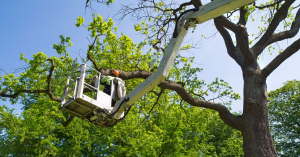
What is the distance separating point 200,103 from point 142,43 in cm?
481

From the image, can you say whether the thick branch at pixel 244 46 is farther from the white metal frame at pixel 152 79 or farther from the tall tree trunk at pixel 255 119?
the white metal frame at pixel 152 79

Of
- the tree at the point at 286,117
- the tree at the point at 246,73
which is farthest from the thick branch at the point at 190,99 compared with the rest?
the tree at the point at 286,117

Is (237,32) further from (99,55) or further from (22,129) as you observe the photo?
(22,129)

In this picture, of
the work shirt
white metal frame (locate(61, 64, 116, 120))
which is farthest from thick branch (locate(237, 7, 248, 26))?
white metal frame (locate(61, 64, 116, 120))

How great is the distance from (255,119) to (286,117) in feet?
72.8

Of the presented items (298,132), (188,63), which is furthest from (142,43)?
(298,132)

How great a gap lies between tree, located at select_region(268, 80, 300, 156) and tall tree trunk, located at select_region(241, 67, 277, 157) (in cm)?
1905

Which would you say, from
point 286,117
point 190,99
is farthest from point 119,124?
point 286,117

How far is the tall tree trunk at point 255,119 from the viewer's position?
648cm

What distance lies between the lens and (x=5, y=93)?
342 inches

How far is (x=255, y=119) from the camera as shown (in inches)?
275

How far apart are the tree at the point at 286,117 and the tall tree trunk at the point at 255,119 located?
19.1 metres

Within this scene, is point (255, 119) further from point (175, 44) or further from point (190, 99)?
point (175, 44)

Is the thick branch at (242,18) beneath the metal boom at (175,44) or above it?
above
